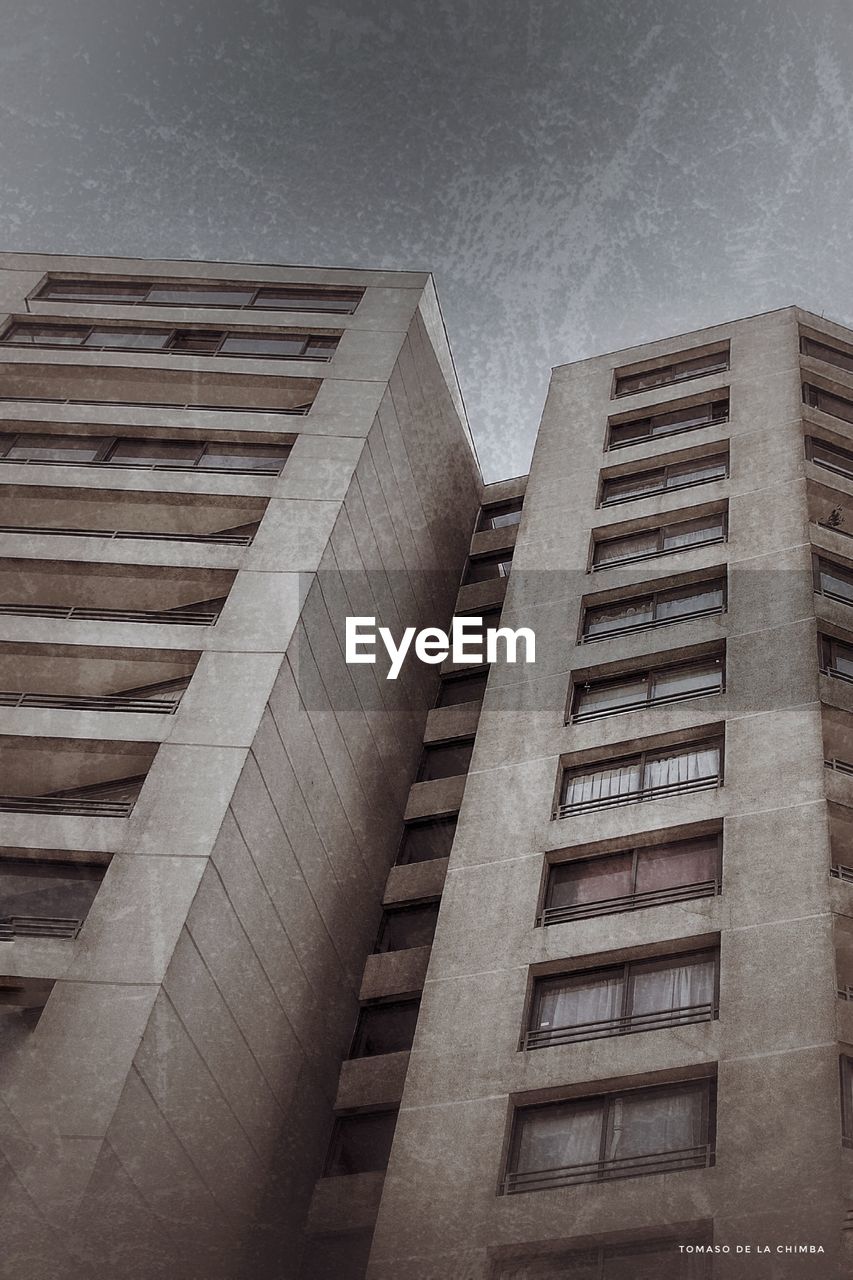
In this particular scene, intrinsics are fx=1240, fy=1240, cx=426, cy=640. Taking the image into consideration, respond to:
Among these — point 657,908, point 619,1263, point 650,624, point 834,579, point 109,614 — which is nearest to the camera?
point 619,1263

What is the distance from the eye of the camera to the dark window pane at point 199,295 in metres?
35.8

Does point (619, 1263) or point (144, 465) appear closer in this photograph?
point (619, 1263)

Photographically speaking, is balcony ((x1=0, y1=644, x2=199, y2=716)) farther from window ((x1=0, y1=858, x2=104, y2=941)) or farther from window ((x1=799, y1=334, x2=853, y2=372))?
window ((x1=799, y1=334, x2=853, y2=372))

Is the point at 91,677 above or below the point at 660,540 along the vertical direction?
below

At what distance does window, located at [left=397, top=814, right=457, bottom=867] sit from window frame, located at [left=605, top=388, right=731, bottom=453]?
38.5ft

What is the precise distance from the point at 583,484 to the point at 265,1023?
1719 centimetres

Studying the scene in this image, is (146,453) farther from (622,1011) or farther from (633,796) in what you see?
(622,1011)

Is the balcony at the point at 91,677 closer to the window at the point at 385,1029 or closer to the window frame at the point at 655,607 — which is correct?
the window at the point at 385,1029

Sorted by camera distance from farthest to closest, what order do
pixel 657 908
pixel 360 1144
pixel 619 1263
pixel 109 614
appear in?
pixel 109 614 < pixel 360 1144 < pixel 657 908 < pixel 619 1263

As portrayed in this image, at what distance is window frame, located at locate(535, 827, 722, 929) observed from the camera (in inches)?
835

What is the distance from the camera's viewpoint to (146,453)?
3061 centimetres

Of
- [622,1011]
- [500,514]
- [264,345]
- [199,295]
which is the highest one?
[199,295]

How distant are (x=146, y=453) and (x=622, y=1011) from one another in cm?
1805

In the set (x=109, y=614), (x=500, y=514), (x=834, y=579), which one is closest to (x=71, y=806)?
(x=109, y=614)
